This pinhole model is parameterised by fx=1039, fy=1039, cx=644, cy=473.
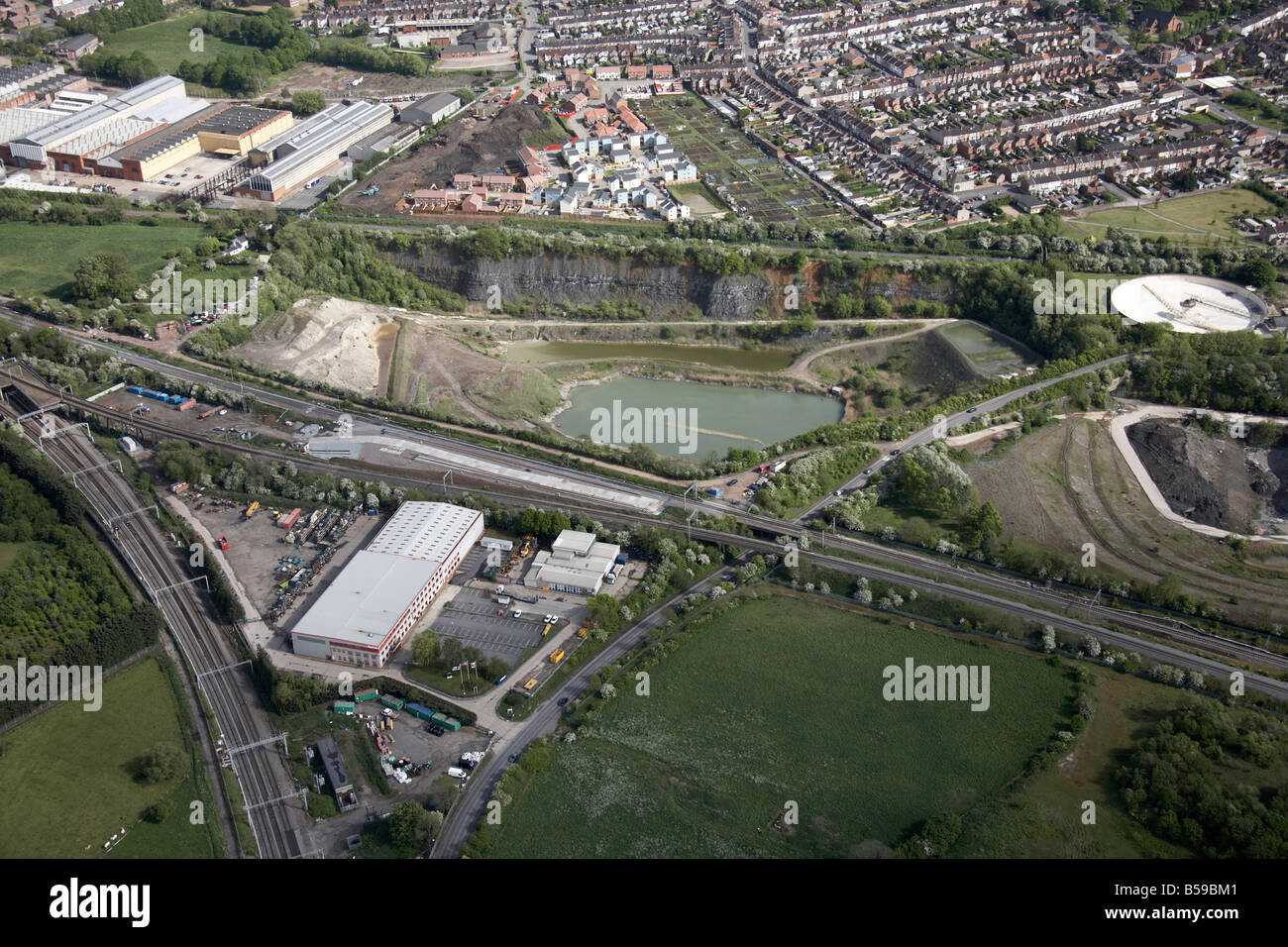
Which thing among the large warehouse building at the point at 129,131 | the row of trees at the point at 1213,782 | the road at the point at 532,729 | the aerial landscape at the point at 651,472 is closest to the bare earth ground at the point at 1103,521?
the aerial landscape at the point at 651,472

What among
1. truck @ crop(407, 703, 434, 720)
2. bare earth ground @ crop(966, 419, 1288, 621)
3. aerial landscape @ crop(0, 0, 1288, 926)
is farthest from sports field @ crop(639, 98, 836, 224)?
truck @ crop(407, 703, 434, 720)

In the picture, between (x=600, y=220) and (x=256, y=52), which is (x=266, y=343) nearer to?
(x=600, y=220)

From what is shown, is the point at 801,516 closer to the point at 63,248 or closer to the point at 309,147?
the point at 63,248

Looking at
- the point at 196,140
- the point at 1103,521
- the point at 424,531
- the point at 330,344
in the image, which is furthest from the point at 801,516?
the point at 196,140

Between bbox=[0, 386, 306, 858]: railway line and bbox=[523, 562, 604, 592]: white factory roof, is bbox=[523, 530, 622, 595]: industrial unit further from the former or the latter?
bbox=[0, 386, 306, 858]: railway line

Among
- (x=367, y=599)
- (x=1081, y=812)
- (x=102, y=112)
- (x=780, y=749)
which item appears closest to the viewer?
(x=1081, y=812)

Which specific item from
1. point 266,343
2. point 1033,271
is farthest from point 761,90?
point 266,343
